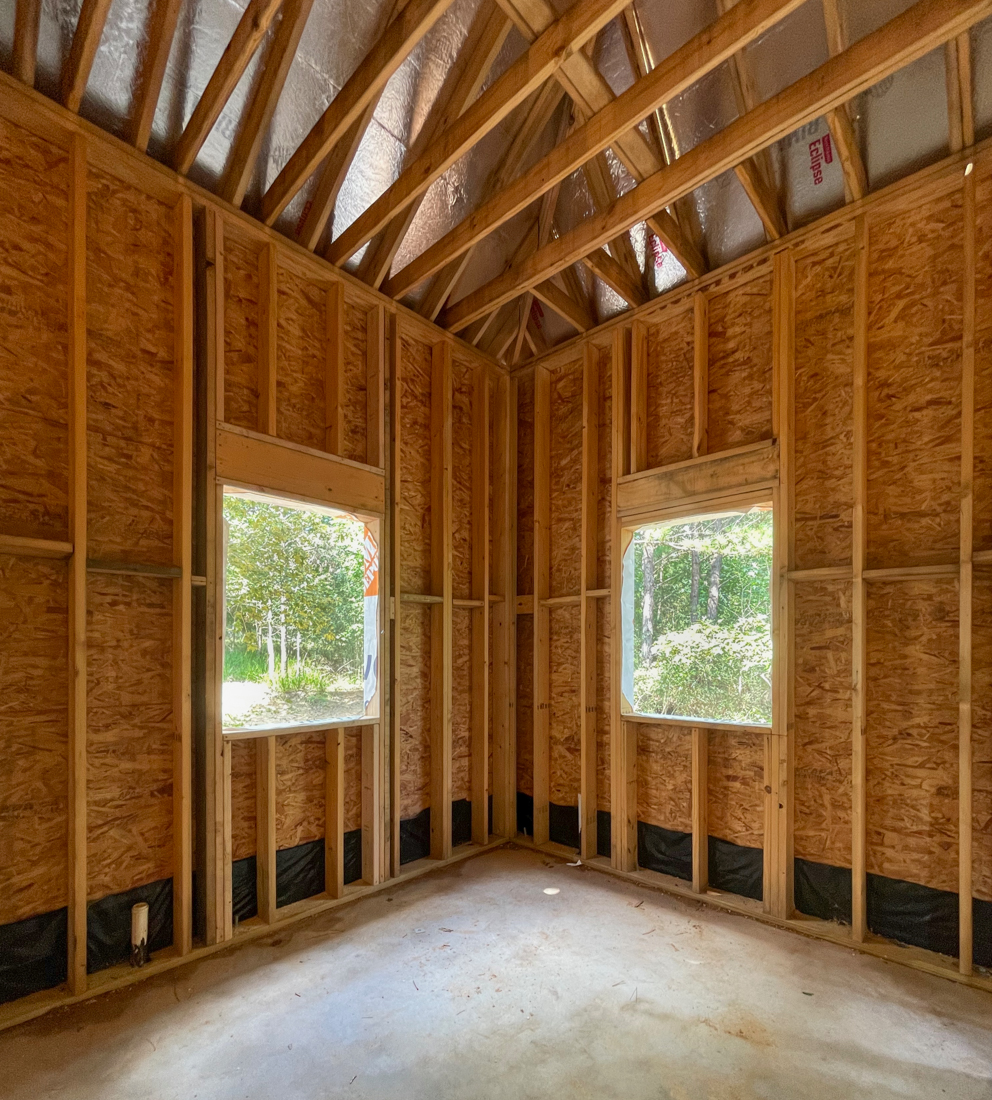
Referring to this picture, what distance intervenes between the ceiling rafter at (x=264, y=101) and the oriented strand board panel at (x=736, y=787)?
4.19 metres

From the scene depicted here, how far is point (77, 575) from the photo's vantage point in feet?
8.34

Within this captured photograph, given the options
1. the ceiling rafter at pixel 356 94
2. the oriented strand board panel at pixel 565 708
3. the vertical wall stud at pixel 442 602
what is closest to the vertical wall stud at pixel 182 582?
the ceiling rafter at pixel 356 94

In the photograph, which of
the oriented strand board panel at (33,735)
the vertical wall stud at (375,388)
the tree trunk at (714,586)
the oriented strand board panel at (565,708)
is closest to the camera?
the oriented strand board panel at (33,735)

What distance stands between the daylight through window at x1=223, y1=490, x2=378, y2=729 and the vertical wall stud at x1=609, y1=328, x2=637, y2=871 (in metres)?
3.67

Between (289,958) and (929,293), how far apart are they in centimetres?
469

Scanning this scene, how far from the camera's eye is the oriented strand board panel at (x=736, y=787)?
11.2 feet

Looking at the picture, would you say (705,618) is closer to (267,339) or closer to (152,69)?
(267,339)

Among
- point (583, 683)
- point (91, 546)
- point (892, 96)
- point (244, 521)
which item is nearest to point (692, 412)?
point (892, 96)

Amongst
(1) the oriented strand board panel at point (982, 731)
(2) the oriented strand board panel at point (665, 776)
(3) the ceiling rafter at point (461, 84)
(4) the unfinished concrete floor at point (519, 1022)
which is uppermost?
(3) the ceiling rafter at point (461, 84)

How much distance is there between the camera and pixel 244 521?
7391mm

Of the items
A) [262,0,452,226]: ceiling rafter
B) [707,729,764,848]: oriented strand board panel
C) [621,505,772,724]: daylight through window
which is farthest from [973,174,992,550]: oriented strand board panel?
[621,505,772,724]: daylight through window

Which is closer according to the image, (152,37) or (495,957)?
(152,37)

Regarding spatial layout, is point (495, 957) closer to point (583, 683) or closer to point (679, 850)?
point (679, 850)

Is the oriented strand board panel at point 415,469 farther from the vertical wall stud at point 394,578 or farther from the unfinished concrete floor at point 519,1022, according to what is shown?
the unfinished concrete floor at point 519,1022
